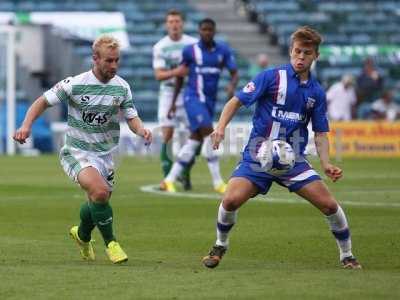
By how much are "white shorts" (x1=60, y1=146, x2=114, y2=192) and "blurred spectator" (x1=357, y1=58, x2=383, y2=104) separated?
2553 centimetres

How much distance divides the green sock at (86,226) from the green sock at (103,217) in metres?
0.29

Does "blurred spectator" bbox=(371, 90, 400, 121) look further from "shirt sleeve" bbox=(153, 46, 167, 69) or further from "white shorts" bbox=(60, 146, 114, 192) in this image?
"white shorts" bbox=(60, 146, 114, 192)

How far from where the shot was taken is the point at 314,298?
8555mm

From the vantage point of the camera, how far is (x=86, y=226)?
11.2 meters

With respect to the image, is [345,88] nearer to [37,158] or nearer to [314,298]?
[37,158]

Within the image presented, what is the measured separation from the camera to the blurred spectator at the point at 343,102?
112ft

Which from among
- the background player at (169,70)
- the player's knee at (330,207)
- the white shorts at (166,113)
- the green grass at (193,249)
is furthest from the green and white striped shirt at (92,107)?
the white shorts at (166,113)

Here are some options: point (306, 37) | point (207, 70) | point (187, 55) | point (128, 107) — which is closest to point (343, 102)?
point (207, 70)

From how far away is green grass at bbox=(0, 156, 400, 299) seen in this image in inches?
355

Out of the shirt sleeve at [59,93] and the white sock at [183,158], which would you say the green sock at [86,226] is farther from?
the white sock at [183,158]

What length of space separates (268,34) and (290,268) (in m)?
31.4

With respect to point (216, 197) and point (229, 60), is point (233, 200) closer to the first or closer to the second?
point (216, 197)

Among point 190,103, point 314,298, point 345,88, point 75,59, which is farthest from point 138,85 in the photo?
point 314,298

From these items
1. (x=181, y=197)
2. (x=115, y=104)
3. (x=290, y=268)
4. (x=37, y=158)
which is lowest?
(x=37, y=158)
